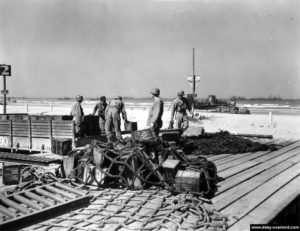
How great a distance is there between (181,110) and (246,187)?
6015 millimetres

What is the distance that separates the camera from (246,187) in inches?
218

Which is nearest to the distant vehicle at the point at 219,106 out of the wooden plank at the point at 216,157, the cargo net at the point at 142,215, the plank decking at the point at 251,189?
the wooden plank at the point at 216,157

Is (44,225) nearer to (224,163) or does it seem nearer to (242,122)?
(224,163)

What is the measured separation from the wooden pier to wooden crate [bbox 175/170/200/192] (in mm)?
378

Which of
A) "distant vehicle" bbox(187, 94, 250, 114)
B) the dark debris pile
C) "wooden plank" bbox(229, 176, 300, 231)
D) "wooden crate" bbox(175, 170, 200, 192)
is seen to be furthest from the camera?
"distant vehicle" bbox(187, 94, 250, 114)

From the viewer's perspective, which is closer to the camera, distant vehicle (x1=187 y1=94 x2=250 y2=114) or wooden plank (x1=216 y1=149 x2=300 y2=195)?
wooden plank (x1=216 y1=149 x2=300 y2=195)

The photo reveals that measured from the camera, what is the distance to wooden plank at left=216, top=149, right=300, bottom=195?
5.66 m

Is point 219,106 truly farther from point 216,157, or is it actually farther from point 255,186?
point 255,186

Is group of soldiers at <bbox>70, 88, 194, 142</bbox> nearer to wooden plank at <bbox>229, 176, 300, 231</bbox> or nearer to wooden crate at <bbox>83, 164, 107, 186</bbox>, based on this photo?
wooden crate at <bbox>83, 164, 107, 186</bbox>

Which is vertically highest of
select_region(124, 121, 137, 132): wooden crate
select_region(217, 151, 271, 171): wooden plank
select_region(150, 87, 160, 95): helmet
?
select_region(150, 87, 160, 95): helmet

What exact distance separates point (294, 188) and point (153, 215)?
2882 millimetres

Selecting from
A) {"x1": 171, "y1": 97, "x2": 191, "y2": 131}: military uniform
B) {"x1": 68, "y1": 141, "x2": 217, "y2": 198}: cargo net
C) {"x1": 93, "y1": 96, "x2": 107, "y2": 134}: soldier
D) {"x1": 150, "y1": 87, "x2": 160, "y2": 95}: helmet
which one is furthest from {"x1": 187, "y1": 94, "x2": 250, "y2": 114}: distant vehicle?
{"x1": 68, "y1": 141, "x2": 217, "y2": 198}: cargo net

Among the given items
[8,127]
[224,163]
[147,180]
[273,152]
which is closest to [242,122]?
[273,152]

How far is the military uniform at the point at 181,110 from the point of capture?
36.7 feet
